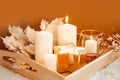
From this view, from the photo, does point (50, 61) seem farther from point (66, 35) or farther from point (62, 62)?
point (66, 35)

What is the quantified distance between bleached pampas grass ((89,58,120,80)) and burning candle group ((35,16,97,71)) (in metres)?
0.12

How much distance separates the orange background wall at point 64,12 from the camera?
3.59ft

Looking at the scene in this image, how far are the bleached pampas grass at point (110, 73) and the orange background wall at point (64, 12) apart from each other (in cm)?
42

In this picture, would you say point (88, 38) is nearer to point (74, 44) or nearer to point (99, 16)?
point (74, 44)

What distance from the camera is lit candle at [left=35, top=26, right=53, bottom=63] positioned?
972mm

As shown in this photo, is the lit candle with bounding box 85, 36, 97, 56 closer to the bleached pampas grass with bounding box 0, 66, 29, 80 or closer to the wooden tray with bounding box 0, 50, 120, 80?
the wooden tray with bounding box 0, 50, 120, 80

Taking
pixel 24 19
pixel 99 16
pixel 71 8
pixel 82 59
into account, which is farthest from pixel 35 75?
pixel 99 16

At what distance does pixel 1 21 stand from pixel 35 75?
0.34 m

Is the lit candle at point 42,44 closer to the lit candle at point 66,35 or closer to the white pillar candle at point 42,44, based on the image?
the white pillar candle at point 42,44

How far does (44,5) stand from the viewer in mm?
1222

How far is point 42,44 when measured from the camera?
0.98 m

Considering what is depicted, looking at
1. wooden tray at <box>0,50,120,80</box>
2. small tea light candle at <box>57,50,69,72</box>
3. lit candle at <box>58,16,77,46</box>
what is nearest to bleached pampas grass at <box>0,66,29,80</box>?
wooden tray at <box>0,50,120,80</box>

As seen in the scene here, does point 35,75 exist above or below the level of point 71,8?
below

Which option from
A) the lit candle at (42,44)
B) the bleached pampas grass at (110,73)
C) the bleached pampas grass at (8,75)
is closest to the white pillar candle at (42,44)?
the lit candle at (42,44)
